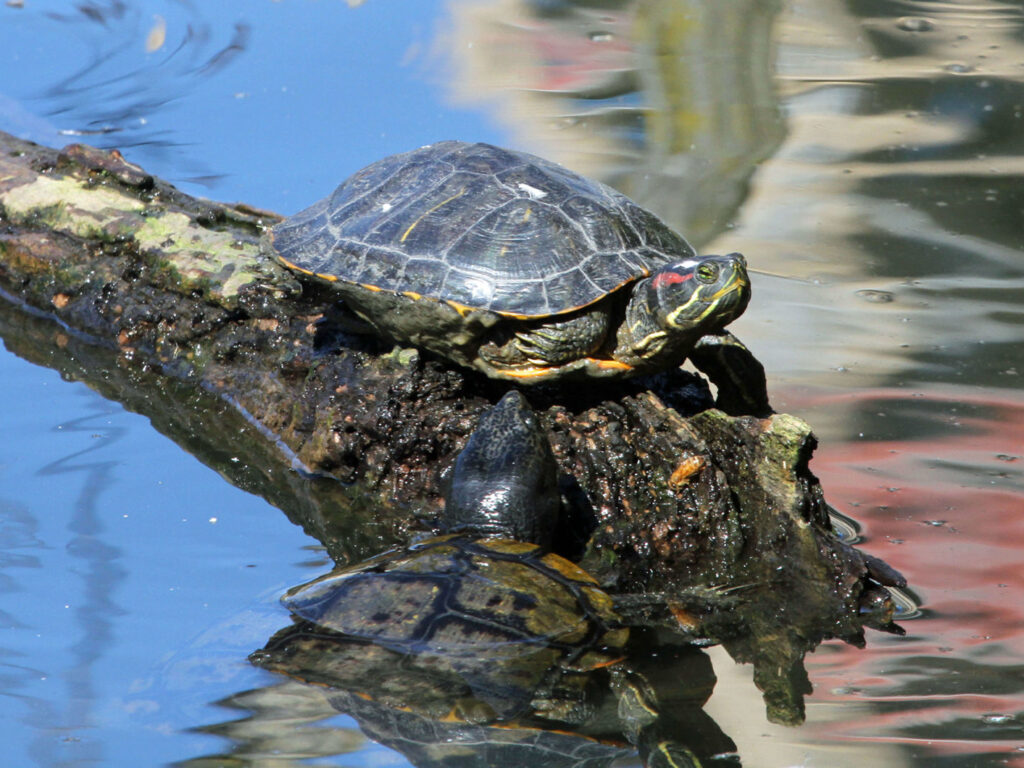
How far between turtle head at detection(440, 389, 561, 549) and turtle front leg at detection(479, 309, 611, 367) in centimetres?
25

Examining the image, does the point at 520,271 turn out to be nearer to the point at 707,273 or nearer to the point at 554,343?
the point at 554,343

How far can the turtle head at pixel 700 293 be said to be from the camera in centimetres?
429

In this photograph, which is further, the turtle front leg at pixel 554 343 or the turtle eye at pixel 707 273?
the turtle front leg at pixel 554 343

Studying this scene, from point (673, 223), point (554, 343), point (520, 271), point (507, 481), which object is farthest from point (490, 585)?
point (673, 223)

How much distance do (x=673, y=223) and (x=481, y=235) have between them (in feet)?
11.2

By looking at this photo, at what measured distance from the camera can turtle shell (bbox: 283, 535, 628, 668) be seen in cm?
380

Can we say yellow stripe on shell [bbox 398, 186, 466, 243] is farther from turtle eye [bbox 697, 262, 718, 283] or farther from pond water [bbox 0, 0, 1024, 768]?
pond water [bbox 0, 0, 1024, 768]

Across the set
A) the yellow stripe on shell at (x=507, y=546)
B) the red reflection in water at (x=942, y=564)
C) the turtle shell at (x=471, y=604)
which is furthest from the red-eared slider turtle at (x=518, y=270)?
the red reflection in water at (x=942, y=564)

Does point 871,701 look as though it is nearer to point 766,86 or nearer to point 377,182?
point 377,182

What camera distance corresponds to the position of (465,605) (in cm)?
383

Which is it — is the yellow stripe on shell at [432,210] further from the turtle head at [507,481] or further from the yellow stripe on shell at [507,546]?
the yellow stripe on shell at [507,546]

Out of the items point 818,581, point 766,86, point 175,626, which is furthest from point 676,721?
point 766,86

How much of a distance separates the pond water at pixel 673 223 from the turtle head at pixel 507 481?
0.75m

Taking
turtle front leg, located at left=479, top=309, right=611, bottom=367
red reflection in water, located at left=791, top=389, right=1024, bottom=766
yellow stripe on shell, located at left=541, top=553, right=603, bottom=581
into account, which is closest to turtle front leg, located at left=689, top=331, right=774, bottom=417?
turtle front leg, located at left=479, top=309, right=611, bottom=367
